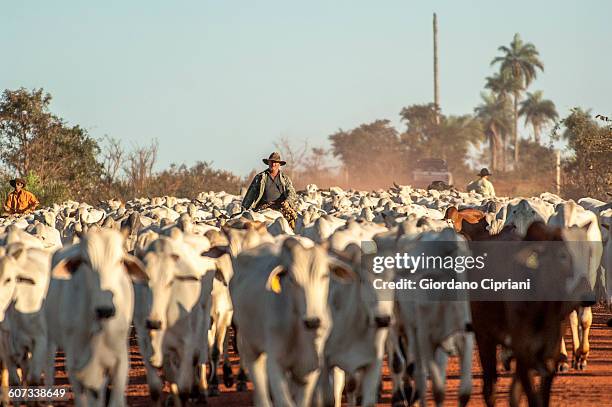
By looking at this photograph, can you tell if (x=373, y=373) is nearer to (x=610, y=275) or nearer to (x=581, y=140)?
(x=610, y=275)

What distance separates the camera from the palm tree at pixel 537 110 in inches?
4195

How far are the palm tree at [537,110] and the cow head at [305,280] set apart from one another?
9850 cm

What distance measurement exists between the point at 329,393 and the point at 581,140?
3417cm

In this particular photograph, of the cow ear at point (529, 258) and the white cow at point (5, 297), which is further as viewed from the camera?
the white cow at point (5, 297)

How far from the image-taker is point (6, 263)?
1205 centimetres

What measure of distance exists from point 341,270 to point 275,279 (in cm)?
62

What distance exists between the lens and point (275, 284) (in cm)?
997

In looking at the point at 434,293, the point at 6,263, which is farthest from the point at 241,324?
the point at 6,263

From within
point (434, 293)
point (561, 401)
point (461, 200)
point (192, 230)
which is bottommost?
point (561, 401)

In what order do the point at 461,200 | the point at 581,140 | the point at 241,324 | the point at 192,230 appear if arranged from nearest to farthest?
the point at 241,324 < the point at 192,230 < the point at 461,200 < the point at 581,140

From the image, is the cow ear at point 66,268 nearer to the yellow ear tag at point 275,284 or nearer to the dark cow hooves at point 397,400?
the yellow ear tag at point 275,284

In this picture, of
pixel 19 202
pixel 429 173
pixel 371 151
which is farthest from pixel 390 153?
pixel 19 202

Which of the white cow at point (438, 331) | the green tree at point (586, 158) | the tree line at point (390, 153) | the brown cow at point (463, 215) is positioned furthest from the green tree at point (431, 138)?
the white cow at point (438, 331)

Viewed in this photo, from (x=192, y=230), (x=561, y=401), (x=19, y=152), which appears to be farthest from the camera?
(x=19, y=152)
